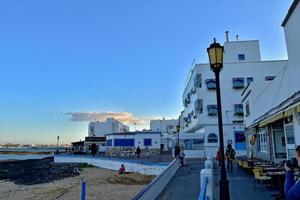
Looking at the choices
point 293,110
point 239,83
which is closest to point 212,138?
point 239,83

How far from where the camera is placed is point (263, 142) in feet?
59.9

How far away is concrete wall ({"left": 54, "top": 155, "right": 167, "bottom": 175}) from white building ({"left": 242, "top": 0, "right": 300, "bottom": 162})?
709cm

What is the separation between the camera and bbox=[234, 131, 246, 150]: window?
32344 millimetres

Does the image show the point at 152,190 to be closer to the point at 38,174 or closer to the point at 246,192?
the point at 246,192

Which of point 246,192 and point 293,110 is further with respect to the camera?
point 246,192

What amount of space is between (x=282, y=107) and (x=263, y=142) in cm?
662

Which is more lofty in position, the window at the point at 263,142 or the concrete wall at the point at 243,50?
the concrete wall at the point at 243,50

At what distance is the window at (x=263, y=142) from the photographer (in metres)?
17.2

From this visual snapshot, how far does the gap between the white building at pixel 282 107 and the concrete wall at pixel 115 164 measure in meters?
7.09

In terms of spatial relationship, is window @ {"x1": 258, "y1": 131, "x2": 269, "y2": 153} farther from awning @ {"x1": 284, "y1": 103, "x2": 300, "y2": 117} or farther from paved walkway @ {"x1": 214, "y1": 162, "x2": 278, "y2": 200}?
awning @ {"x1": 284, "y1": 103, "x2": 300, "y2": 117}

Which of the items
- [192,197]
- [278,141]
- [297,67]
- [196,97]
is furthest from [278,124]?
[196,97]

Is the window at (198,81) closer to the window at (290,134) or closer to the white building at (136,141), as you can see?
the white building at (136,141)

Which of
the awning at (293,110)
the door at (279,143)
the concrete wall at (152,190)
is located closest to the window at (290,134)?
the door at (279,143)

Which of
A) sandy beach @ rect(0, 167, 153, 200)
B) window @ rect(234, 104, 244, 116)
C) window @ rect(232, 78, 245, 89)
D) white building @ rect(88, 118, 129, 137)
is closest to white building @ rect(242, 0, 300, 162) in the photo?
sandy beach @ rect(0, 167, 153, 200)
